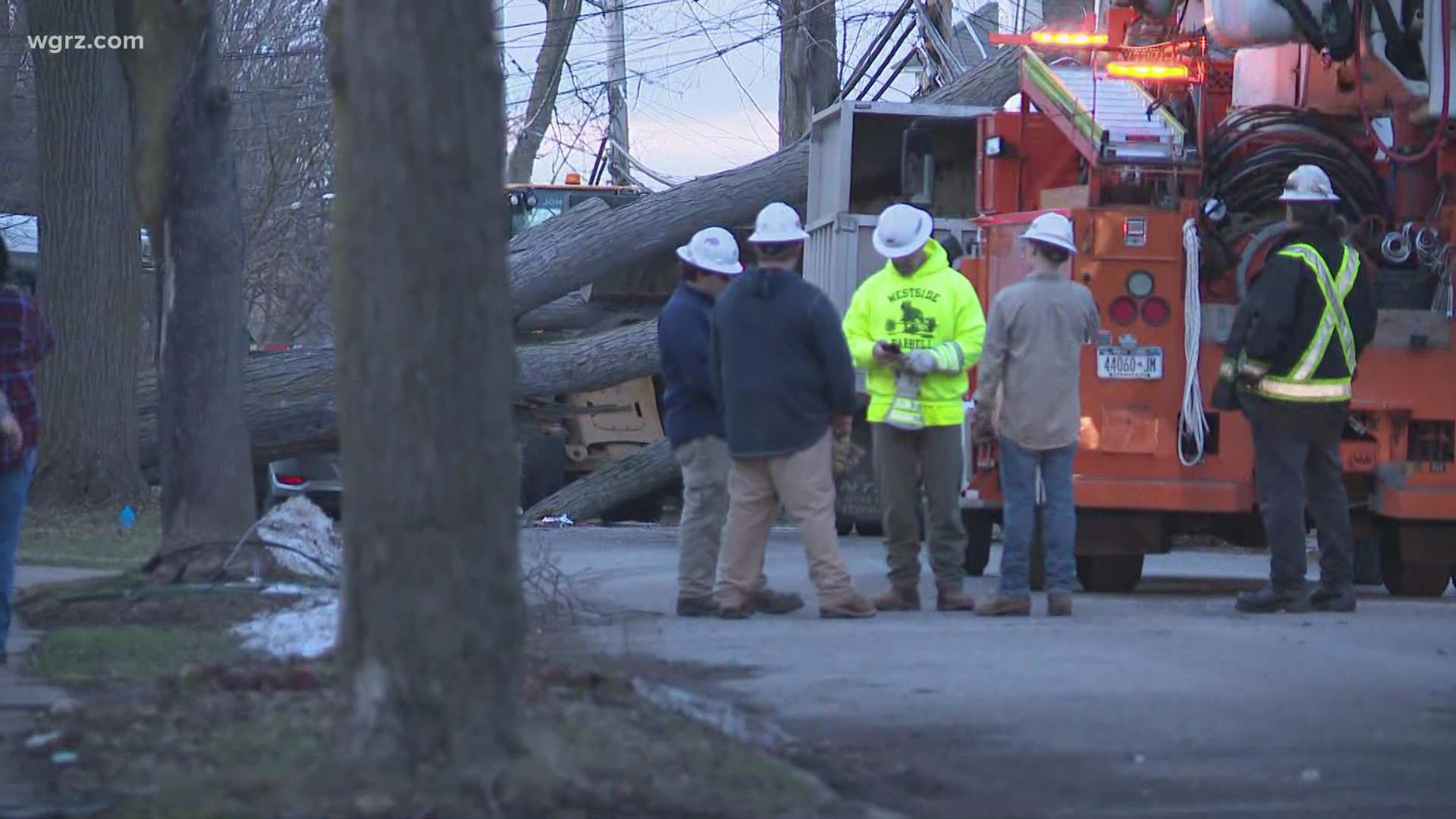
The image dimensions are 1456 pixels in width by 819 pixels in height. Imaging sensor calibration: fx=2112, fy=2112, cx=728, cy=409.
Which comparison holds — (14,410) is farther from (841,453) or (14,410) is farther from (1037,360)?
(1037,360)

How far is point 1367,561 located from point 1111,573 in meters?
1.26

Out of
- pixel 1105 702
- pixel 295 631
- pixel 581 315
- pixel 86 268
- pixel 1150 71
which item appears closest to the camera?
pixel 1105 702

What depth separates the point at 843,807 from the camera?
5.20 m

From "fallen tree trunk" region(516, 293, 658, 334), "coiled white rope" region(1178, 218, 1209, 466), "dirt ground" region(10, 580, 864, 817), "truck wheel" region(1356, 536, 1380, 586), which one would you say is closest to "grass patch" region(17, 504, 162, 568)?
"fallen tree trunk" region(516, 293, 658, 334)

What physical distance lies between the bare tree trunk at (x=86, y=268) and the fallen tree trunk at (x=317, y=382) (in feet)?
1.92

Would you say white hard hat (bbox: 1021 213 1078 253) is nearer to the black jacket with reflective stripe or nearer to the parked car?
the black jacket with reflective stripe

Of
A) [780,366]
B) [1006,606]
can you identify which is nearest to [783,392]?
[780,366]

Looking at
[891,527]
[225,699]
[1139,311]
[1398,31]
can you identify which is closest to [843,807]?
[225,699]

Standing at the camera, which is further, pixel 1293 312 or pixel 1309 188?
pixel 1309 188

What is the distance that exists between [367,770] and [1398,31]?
6.61 metres

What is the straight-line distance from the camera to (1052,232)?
885 cm

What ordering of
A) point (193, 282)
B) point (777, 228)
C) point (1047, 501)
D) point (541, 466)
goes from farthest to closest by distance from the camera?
point (541, 466)
point (193, 282)
point (1047, 501)
point (777, 228)

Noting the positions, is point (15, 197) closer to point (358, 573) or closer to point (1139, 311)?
point (1139, 311)

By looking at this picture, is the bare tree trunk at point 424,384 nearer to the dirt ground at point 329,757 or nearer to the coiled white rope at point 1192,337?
the dirt ground at point 329,757
